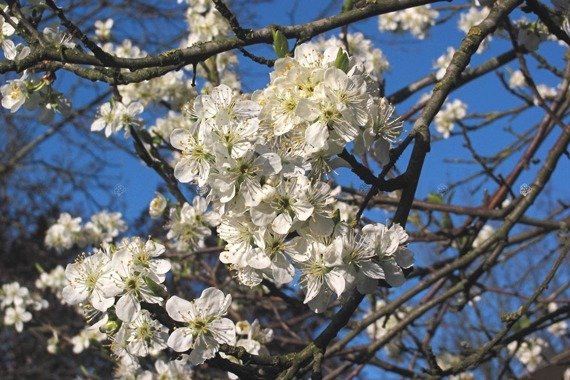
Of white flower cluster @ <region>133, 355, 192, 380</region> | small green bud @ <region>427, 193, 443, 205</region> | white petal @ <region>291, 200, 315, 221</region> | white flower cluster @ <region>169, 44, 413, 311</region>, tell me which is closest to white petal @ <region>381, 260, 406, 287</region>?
white flower cluster @ <region>169, 44, 413, 311</region>

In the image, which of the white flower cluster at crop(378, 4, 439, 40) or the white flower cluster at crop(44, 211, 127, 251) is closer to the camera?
the white flower cluster at crop(44, 211, 127, 251)

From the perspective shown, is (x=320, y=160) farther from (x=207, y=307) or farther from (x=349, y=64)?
(x=207, y=307)

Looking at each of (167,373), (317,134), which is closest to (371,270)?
(317,134)

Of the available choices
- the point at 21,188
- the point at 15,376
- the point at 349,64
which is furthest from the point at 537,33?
the point at 21,188

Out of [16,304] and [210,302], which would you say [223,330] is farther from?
[16,304]

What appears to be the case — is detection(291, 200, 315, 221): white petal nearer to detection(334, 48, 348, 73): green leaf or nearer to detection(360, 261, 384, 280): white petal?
detection(360, 261, 384, 280): white petal
